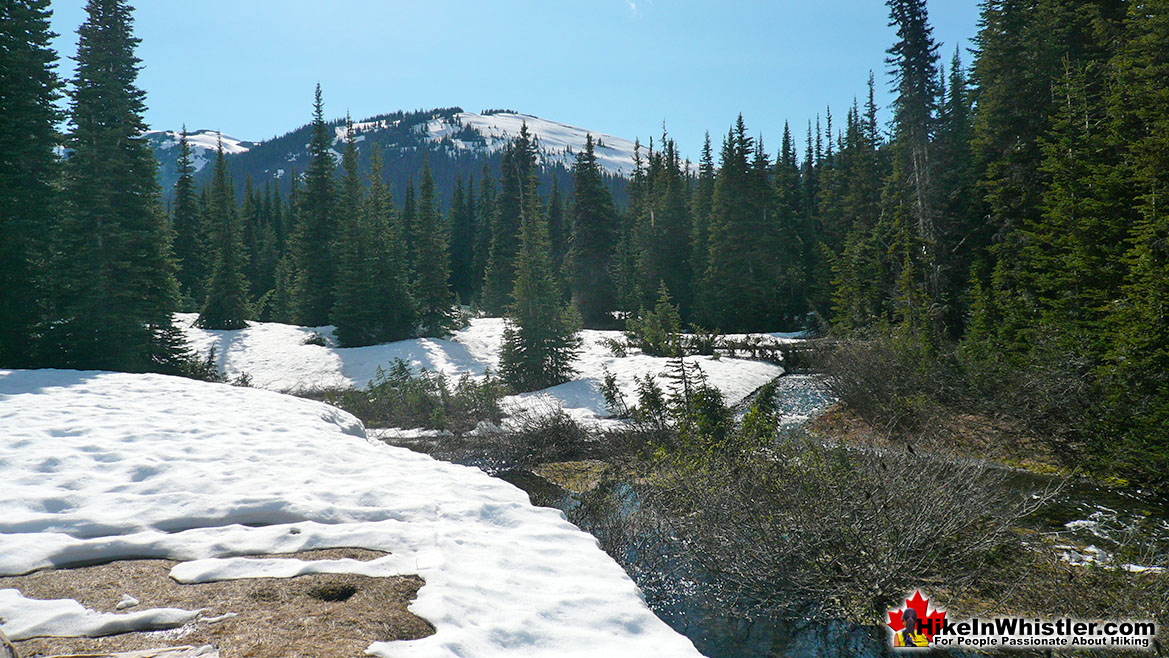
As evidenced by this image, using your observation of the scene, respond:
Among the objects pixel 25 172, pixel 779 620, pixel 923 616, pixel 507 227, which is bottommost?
pixel 779 620

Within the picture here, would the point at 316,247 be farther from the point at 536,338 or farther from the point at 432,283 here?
the point at 536,338

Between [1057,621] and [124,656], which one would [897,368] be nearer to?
[1057,621]

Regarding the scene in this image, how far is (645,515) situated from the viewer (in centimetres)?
750

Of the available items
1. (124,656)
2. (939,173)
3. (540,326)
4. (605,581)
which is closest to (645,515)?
(605,581)

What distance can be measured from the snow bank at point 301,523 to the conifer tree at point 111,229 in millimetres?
7685

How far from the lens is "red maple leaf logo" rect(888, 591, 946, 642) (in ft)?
18.0

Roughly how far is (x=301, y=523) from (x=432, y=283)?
2815 cm

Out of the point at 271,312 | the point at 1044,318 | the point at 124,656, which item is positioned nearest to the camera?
the point at 124,656

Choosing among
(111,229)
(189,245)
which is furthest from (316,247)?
(111,229)

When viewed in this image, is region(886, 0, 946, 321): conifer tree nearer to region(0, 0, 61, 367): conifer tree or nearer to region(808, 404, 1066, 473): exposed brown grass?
region(808, 404, 1066, 473): exposed brown grass

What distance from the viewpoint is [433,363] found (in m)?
24.5

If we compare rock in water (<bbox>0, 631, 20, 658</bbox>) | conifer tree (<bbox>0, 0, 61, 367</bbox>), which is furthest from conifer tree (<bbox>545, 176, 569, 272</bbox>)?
rock in water (<bbox>0, 631, 20, 658</bbox>)

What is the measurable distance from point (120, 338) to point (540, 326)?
11.5 meters

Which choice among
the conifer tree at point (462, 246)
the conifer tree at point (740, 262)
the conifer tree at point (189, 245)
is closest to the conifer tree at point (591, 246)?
the conifer tree at point (740, 262)
